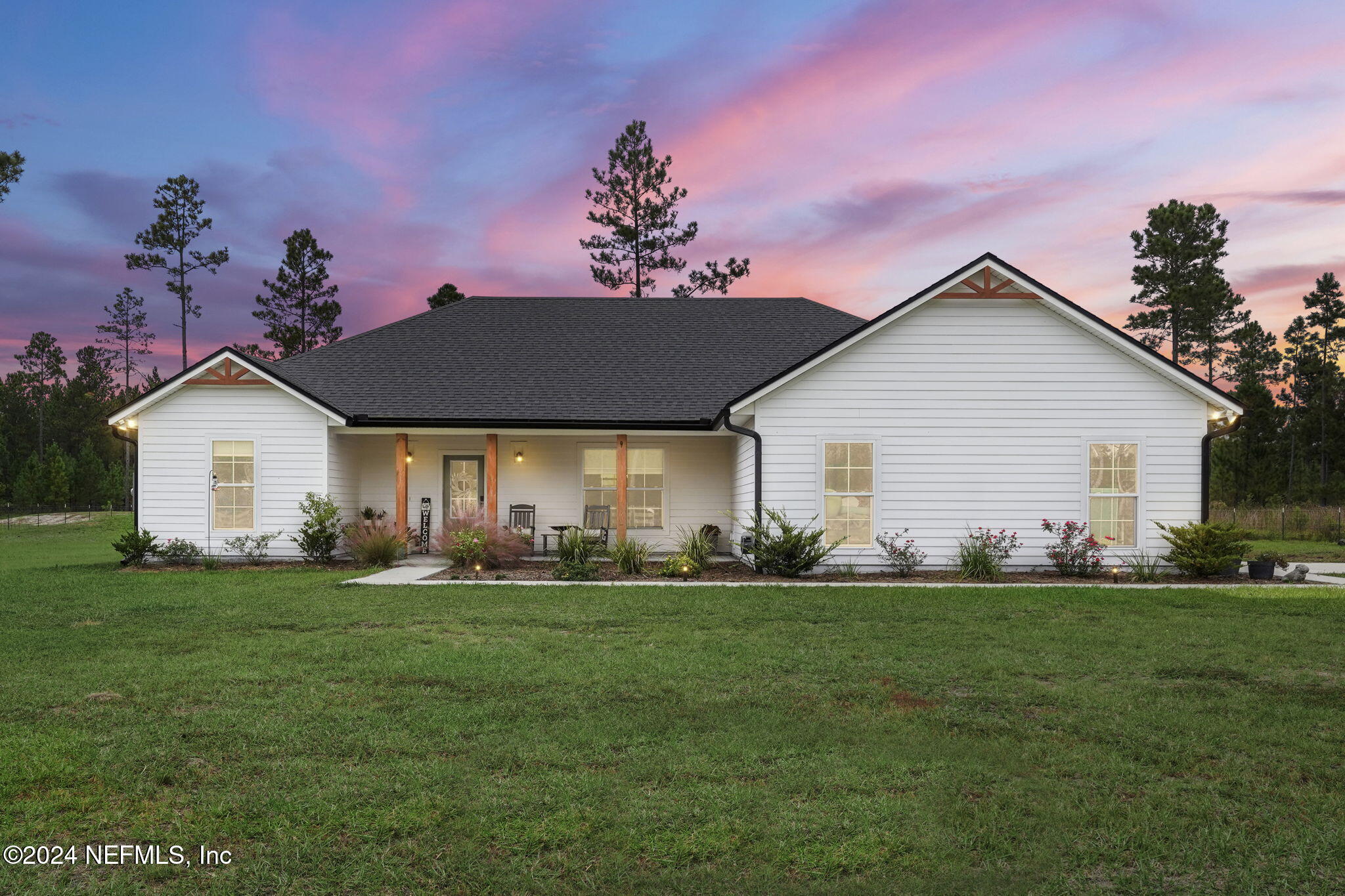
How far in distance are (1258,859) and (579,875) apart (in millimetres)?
2742

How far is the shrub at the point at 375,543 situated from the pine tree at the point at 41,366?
65062mm

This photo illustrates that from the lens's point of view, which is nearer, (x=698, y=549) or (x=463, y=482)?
(x=698, y=549)

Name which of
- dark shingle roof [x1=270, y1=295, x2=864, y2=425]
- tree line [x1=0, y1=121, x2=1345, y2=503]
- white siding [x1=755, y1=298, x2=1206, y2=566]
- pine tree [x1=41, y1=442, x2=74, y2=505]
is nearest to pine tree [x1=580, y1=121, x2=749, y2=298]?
tree line [x1=0, y1=121, x2=1345, y2=503]

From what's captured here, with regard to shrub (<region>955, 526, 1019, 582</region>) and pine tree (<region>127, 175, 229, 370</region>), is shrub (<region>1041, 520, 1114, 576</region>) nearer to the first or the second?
shrub (<region>955, 526, 1019, 582</region>)

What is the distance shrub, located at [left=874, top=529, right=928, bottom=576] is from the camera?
13.9 metres

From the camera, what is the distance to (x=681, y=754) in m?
4.57

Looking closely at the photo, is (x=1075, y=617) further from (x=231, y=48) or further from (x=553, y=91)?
(x=231, y=48)

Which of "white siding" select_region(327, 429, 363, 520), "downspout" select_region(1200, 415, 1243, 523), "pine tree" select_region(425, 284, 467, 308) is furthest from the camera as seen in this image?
"pine tree" select_region(425, 284, 467, 308)

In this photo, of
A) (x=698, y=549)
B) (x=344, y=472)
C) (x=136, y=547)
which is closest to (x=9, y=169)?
(x=136, y=547)

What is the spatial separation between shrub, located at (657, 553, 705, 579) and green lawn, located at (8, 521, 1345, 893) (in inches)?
185

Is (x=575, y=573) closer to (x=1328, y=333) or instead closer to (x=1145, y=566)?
(x=1145, y=566)

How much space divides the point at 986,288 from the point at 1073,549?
181 inches

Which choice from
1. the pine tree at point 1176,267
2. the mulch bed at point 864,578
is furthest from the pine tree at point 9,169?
the pine tree at point 1176,267

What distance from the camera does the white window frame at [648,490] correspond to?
17.9m
